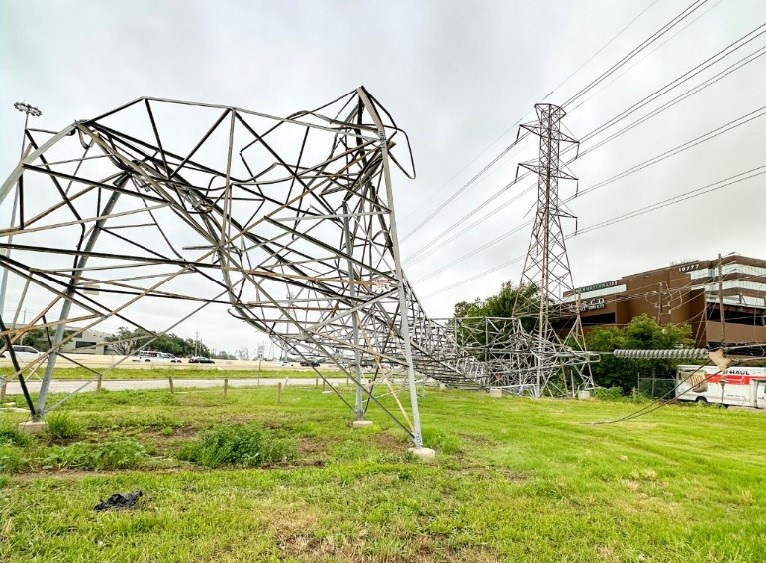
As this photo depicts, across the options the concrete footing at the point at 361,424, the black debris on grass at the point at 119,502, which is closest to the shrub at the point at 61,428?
the black debris on grass at the point at 119,502

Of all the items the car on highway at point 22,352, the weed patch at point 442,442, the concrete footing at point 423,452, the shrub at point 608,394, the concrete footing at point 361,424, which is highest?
the car on highway at point 22,352

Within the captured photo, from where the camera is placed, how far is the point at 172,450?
7.55m

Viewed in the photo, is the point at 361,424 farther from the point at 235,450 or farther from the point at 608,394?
the point at 608,394

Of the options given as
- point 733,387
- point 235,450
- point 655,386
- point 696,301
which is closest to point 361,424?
point 235,450

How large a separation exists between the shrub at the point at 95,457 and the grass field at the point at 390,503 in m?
0.04

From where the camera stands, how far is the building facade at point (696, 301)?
122 ft

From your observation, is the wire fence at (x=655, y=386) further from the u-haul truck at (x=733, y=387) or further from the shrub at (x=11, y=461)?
the shrub at (x=11, y=461)

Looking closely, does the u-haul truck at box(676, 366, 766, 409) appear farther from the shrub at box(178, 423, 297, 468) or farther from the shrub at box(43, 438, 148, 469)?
the shrub at box(43, 438, 148, 469)

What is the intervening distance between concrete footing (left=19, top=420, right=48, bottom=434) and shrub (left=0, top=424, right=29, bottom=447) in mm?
373

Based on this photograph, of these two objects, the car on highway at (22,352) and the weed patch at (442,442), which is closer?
the weed patch at (442,442)

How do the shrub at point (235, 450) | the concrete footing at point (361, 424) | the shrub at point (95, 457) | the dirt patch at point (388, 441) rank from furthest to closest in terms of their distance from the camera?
1. the concrete footing at point (361, 424)
2. the dirt patch at point (388, 441)
3. the shrub at point (235, 450)
4. the shrub at point (95, 457)

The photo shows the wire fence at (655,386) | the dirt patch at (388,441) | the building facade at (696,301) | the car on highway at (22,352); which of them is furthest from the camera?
the building facade at (696,301)

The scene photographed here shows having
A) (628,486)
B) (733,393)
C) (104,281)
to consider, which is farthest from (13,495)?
(733,393)

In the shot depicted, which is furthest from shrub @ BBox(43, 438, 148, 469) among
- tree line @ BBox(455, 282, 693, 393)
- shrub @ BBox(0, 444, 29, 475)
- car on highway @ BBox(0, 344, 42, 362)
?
tree line @ BBox(455, 282, 693, 393)
